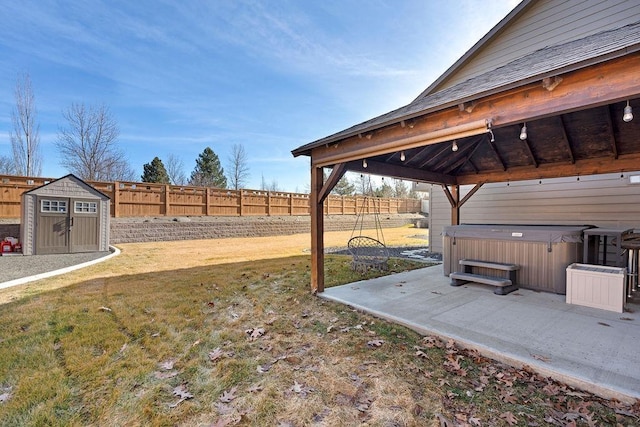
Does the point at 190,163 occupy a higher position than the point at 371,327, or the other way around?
the point at 190,163

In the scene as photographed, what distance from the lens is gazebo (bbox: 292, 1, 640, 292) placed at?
2.25 m

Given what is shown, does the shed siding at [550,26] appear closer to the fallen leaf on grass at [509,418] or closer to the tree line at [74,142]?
the fallen leaf on grass at [509,418]

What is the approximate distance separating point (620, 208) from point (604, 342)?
464 centimetres

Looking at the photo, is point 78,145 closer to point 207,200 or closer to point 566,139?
point 207,200

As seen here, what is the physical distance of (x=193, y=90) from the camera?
1700cm

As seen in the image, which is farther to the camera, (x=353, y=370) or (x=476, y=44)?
(x=476, y=44)

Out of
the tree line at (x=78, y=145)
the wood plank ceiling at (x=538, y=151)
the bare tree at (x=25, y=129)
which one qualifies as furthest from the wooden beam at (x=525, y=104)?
the bare tree at (x=25, y=129)

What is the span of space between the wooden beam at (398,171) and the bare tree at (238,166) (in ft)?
91.6

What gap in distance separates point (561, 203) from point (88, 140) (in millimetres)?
25548

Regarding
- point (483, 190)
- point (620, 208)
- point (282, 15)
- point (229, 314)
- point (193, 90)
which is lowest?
point (229, 314)

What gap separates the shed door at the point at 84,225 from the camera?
953 cm

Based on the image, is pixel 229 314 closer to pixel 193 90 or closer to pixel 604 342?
pixel 604 342

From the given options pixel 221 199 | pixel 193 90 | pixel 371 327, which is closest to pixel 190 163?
pixel 193 90

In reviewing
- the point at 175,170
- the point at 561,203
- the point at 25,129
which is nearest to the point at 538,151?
the point at 561,203
